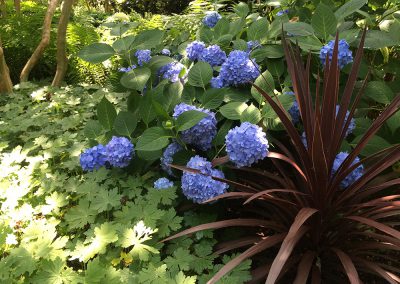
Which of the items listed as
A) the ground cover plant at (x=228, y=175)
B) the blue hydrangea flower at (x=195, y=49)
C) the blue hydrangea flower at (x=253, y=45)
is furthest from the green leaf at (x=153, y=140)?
the blue hydrangea flower at (x=253, y=45)

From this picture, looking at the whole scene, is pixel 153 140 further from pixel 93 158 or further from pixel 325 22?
pixel 325 22

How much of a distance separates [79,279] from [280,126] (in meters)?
0.92

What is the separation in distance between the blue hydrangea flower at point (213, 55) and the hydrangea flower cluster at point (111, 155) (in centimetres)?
58

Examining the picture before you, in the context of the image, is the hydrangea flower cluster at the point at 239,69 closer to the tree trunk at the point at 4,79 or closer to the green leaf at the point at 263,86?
the green leaf at the point at 263,86

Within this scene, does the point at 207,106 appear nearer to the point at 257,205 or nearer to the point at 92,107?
the point at 257,205

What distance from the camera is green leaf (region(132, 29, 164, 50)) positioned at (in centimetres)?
173

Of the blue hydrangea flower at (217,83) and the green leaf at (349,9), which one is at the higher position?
the green leaf at (349,9)

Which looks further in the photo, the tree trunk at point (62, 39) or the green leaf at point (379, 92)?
the tree trunk at point (62, 39)

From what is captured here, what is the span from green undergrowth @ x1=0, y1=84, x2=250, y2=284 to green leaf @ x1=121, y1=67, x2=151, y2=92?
387 mm

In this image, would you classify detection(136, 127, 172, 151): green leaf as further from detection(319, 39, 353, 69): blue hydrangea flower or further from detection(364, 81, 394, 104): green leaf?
detection(364, 81, 394, 104): green leaf

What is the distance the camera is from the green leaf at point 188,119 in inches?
55.7

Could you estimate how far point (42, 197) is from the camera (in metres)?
1.64

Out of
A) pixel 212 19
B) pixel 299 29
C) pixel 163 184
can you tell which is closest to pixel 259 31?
pixel 299 29

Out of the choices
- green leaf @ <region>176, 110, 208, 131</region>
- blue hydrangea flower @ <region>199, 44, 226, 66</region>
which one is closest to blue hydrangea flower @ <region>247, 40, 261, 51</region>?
blue hydrangea flower @ <region>199, 44, 226, 66</region>
